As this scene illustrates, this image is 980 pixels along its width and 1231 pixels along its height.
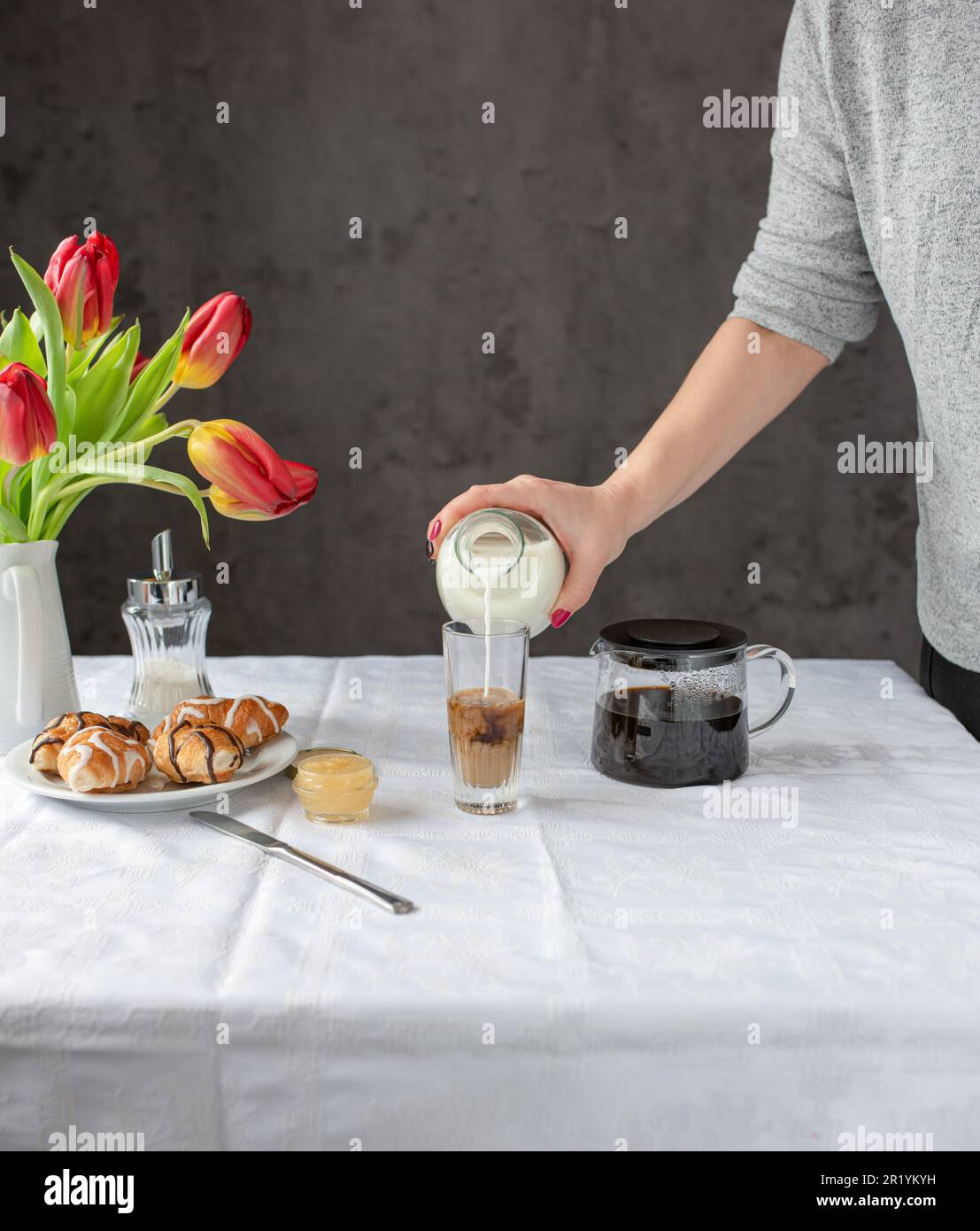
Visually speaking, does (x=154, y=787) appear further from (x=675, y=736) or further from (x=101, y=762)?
(x=675, y=736)

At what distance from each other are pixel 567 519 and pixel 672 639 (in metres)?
0.15

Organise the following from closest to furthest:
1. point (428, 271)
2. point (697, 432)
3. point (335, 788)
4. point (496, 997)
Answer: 1. point (496, 997)
2. point (335, 788)
3. point (697, 432)
4. point (428, 271)

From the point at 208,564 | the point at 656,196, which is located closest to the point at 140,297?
the point at 208,564

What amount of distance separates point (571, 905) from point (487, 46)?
7.69 feet

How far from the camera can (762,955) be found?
672mm

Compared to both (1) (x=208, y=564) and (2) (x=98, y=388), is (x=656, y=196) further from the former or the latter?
(2) (x=98, y=388)

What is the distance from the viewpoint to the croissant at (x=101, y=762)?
87 centimetres

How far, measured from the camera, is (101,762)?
870 mm

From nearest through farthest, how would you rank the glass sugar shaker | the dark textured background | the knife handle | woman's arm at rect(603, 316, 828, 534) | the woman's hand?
the knife handle, the woman's hand, the glass sugar shaker, woman's arm at rect(603, 316, 828, 534), the dark textured background

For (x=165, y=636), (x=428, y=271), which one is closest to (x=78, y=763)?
(x=165, y=636)

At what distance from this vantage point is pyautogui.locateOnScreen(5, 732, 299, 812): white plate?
870 millimetres

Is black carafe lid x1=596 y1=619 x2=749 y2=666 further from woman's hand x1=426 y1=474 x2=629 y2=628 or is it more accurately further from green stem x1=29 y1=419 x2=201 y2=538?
green stem x1=29 y1=419 x2=201 y2=538

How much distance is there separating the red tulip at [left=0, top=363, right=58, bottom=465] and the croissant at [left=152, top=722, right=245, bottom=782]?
248 millimetres

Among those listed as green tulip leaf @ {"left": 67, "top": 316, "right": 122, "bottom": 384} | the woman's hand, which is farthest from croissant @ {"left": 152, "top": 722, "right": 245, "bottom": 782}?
green tulip leaf @ {"left": 67, "top": 316, "right": 122, "bottom": 384}
